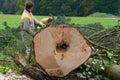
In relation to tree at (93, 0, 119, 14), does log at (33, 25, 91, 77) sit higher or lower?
higher

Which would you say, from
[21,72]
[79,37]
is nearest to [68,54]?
[79,37]

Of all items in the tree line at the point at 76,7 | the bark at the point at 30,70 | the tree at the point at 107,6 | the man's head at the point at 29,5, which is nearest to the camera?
the bark at the point at 30,70

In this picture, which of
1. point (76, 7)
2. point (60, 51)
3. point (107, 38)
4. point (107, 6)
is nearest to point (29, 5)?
point (107, 38)

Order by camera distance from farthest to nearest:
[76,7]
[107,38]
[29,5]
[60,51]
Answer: [76,7] < [29,5] < [107,38] < [60,51]

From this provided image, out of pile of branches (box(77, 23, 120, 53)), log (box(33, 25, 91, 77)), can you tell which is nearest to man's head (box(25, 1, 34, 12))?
pile of branches (box(77, 23, 120, 53))

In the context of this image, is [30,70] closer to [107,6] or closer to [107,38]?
[107,38]

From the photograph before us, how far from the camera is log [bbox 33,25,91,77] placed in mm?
6547

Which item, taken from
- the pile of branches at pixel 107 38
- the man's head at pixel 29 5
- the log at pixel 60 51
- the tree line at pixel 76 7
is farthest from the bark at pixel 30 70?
the tree line at pixel 76 7

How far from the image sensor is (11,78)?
6680mm

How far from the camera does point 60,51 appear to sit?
668 cm

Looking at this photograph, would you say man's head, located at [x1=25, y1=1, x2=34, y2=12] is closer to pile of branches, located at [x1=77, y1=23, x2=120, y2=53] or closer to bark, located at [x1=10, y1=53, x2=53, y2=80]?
pile of branches, located at [x1=77, y1=23, x2=120, y2=53]

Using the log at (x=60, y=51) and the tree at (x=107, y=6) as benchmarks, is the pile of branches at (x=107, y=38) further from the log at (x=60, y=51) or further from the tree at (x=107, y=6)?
the tree at (x=107, y=6)

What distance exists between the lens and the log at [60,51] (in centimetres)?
655

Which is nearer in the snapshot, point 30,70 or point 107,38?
point 30,70
